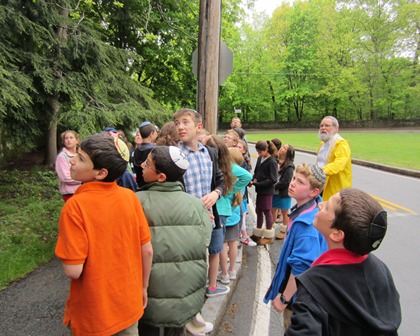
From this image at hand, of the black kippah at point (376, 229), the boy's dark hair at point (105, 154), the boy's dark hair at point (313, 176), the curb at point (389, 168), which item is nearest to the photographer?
the black kippah at point (376, 229)

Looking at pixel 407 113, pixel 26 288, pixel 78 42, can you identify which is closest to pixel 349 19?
pixel 407 113

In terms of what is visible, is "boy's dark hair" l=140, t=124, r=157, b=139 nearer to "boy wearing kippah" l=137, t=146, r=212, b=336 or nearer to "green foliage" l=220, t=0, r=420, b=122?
"boy wearing kippah" l=137, t=146, r=212, b=336

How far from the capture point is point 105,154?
1947 mm

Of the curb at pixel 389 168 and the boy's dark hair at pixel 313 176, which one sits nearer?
the boy's dark hair at pixel 313 176

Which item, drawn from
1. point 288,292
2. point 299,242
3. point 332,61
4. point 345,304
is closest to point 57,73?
point 299,242

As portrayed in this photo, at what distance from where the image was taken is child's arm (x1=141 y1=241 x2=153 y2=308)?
82.8 inches

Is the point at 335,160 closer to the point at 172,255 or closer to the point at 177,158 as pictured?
the point at 177,158

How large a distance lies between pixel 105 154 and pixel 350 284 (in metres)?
1.47

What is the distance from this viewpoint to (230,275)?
4.21 meters

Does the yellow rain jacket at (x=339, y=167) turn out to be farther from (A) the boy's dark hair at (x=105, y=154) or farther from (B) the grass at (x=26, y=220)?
(B) the grass at (x=26, y=220)

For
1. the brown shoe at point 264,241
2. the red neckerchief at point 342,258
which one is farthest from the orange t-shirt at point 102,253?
the brown shoe at point 264,241

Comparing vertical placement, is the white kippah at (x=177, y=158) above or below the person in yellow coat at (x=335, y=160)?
above

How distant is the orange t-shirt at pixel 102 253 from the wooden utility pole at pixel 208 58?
12.0 feet

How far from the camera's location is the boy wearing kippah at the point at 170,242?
224 cm
